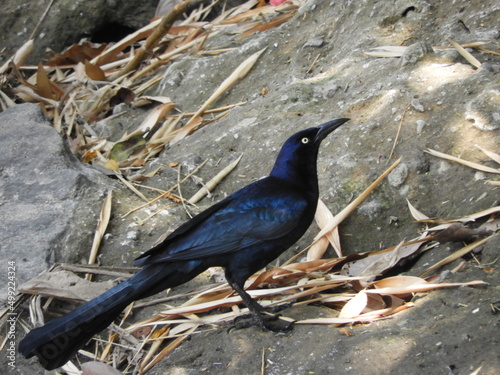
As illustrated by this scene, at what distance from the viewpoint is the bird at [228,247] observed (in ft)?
10.8

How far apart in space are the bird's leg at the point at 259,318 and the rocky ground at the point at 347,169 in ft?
0.18

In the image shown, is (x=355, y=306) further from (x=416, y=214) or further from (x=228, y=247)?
(x=416, y=214)

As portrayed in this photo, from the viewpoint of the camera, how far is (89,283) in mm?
4055

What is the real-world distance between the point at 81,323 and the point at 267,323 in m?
0.94

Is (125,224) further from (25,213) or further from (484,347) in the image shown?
(484,347)

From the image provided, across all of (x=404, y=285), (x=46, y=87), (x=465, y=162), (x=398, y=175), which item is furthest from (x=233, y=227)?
(x=46, y=87)

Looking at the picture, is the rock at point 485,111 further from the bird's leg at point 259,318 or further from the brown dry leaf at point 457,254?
the bird's leg at point 259,318

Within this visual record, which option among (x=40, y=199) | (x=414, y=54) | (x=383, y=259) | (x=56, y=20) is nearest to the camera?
(x=383, y=259)

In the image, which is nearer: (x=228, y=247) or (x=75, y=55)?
(x=228, y=247)

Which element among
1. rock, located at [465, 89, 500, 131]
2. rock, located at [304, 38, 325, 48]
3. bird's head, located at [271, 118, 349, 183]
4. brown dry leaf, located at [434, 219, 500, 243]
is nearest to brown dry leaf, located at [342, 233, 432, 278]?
brown dry leaf, located at [434, 219, 500, 243]

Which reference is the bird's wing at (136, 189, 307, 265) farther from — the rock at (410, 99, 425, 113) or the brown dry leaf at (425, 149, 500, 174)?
the rock at (410, 99, 425, 113)

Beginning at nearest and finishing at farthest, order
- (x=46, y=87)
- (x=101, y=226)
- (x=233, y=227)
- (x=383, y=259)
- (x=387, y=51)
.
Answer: (x=233, y=227), (x=383, y=259), (x=101, y=226), (x=387, y=51), (x=46, y=87)

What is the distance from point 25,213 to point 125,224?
2.22 ft

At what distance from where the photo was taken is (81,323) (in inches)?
129
